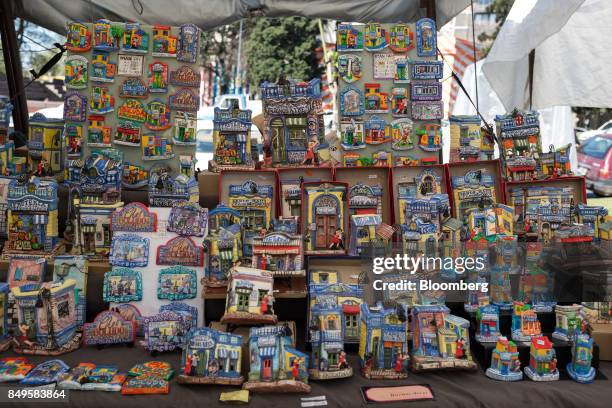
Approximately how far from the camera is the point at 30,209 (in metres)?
3.68

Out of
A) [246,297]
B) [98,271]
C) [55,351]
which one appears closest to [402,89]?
[246,297]

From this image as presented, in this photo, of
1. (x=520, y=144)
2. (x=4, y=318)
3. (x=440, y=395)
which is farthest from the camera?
(x=520, y=144)

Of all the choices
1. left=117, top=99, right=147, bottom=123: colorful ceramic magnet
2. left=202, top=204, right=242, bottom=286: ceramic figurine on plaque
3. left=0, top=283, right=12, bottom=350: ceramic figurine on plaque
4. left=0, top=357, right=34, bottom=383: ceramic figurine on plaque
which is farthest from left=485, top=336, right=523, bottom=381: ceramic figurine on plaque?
left=117, top=99, right=147, bottom=123: colorful ceramic magnet

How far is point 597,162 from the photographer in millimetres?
10977

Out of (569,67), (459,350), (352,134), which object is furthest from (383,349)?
(569,67)

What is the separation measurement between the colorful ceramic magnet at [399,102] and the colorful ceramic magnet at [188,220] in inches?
63.7

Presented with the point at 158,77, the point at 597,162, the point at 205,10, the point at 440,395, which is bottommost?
the point at 440,395

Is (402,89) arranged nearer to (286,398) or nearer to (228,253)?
(228,253)

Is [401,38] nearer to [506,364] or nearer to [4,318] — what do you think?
[506,364]

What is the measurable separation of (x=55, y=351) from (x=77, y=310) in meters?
0.27

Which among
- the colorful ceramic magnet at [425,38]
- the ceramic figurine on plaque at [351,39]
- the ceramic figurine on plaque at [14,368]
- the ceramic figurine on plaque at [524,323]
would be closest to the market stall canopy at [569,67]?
the colorful ceramic magnet at [425,38]

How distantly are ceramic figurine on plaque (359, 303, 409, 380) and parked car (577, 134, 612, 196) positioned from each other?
918cm

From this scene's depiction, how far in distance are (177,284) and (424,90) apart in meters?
2.19

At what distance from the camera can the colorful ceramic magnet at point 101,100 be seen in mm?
4371
